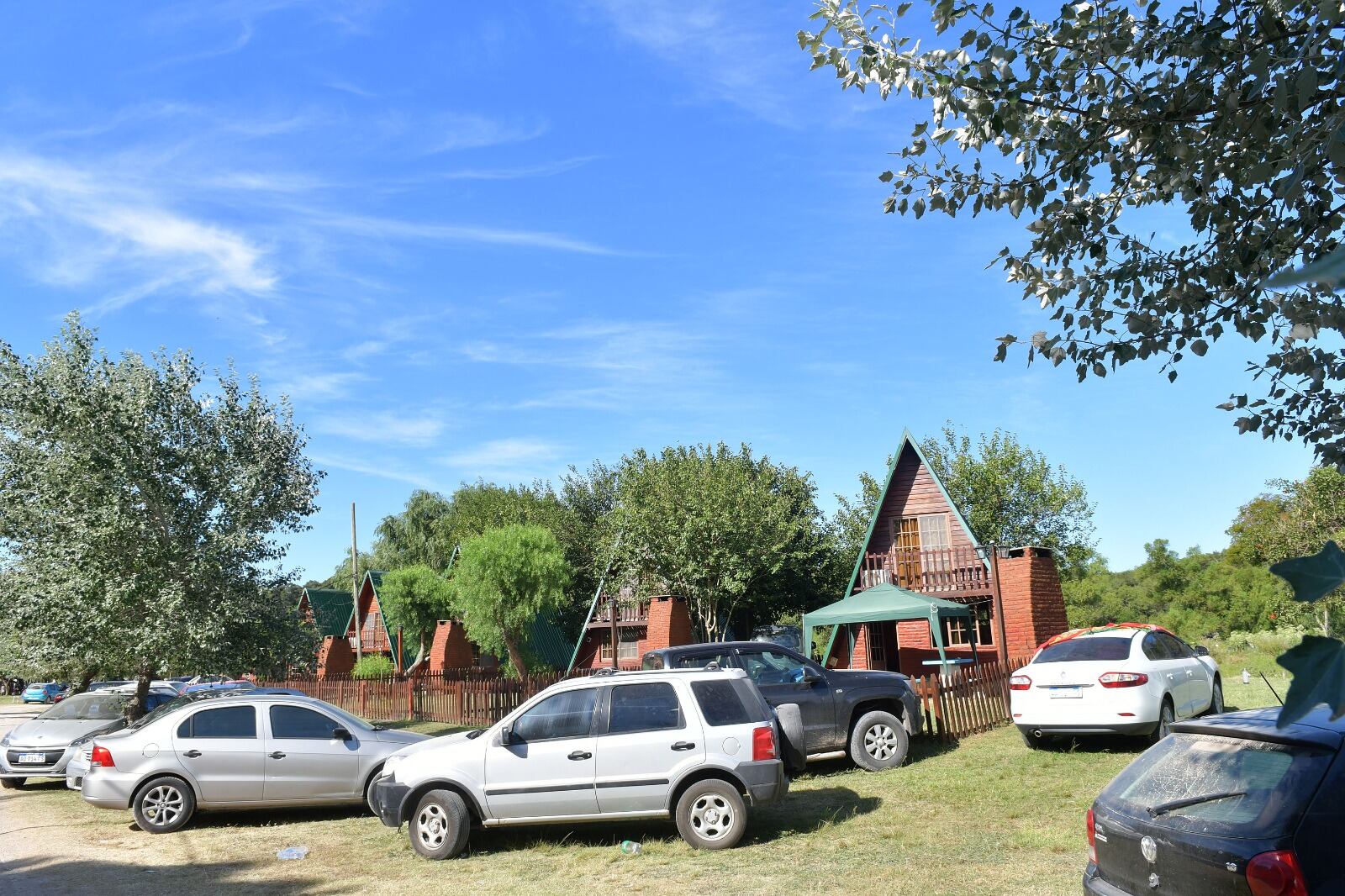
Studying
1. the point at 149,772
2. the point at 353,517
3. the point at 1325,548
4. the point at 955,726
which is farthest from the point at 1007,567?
the point at 353,517

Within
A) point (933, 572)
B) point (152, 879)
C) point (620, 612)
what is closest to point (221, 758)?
point (152, 879)

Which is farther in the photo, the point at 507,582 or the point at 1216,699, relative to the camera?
the point at 507,582

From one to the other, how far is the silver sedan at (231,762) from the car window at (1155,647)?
9949 mm

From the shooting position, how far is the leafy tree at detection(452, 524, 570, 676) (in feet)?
102

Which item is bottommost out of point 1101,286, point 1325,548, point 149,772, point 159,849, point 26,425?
point 159,849

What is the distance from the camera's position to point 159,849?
36.4ft

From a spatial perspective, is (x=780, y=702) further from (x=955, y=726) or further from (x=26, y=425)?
(x=26, y=425)

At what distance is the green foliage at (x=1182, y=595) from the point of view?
46062 millimetres

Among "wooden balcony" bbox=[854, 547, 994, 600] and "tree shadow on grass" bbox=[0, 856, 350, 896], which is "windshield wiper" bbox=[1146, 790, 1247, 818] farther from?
"wooden balcony" bbox=[854, 547, 994, 600]

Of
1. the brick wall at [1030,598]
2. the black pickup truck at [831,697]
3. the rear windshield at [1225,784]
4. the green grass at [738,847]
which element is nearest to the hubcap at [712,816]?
the green grass at [738,847]

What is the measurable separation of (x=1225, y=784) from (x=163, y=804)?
39.0ft

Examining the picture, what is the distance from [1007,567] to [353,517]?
29.3 meters

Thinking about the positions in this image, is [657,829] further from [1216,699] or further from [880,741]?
[1216,699]

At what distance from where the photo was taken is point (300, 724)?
41.3ft
